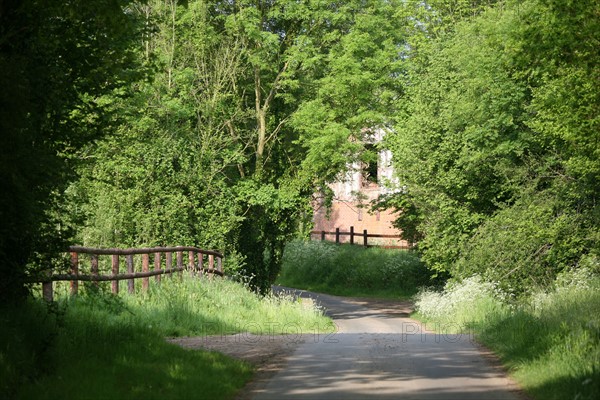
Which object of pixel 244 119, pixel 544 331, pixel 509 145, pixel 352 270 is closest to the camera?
pixel 544 331

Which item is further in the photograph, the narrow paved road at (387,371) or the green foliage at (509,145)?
the green foliage at (509,145)

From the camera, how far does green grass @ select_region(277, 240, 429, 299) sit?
4825 centimetres

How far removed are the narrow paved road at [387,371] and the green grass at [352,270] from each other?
28.3 metres

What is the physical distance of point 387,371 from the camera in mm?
13375

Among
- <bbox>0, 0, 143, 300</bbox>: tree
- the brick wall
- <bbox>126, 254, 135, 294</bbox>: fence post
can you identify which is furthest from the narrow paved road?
the brick wall

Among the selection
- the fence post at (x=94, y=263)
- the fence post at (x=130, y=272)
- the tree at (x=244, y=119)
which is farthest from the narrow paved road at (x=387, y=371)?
the tree at (x=244, y=119)

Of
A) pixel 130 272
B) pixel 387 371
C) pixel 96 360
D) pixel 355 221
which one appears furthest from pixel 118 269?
pixel 355 221

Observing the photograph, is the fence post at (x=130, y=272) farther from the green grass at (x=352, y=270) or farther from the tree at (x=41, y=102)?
the green grass at (x=352, y=270)

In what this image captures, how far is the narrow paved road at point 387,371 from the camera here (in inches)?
454

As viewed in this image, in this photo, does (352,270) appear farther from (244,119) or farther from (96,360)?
(96,360)

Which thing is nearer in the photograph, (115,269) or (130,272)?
(115,269)

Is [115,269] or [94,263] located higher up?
[94,263]

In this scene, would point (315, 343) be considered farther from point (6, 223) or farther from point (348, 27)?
point (348, 27)

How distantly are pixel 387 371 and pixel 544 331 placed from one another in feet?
12.0
